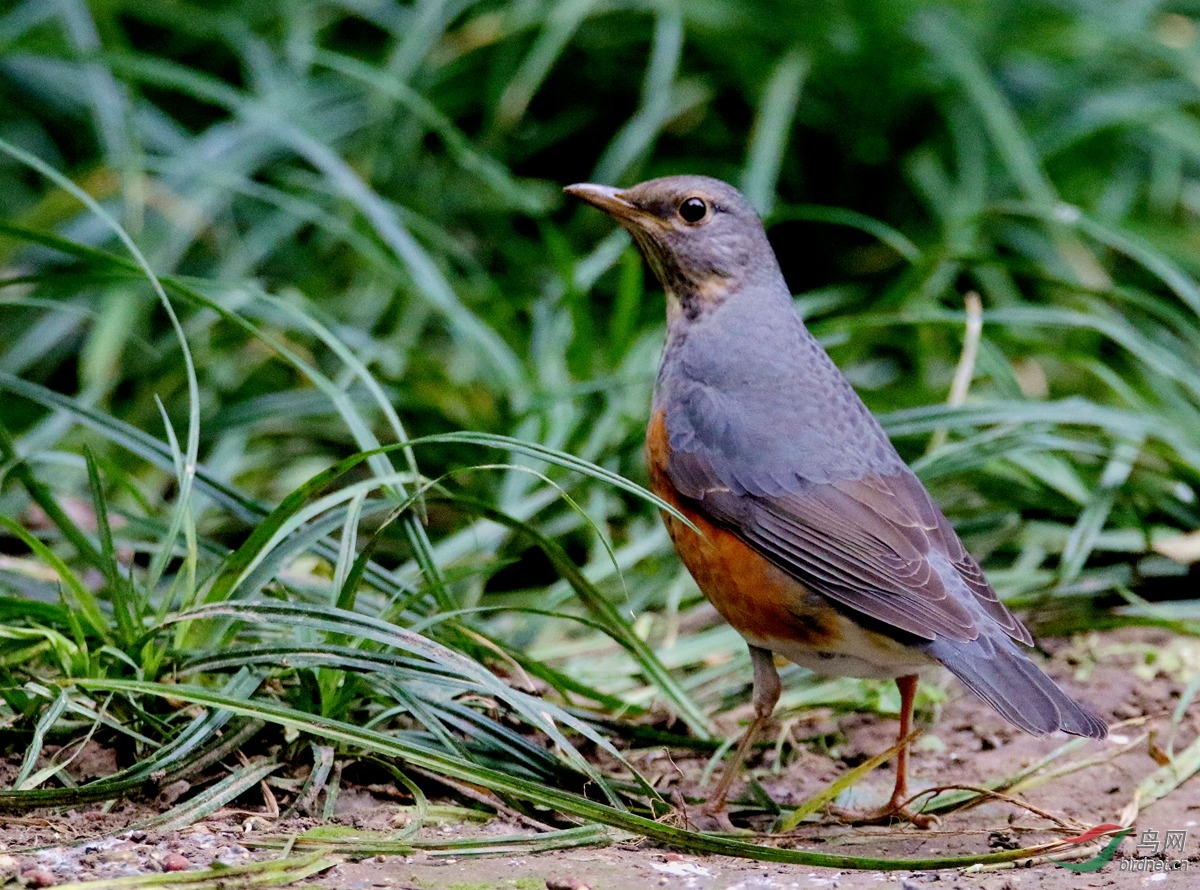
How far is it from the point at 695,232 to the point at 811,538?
1.34 metres

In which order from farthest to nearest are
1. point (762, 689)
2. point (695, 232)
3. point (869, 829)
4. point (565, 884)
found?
1. point (695, 232)
2. point (762, 689)
3. point (869, 829)
4. point (565, 884)

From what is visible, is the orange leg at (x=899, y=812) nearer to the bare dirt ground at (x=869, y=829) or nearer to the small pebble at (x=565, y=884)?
the bare dirt ground at (x=869, y=829)

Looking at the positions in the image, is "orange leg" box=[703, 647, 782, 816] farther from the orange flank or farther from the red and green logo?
the red and green logo

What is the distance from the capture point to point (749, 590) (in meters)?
3.90

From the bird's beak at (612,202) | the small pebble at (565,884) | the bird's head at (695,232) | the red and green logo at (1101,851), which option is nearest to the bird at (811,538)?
the bird's head at (695,232)

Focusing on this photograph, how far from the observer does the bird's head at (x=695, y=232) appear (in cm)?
477

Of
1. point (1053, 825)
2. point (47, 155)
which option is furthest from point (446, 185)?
point (1053, 825)

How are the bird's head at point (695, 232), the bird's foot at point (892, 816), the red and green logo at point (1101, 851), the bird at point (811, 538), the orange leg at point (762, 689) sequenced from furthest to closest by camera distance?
1. the bird's head at point (695, 232)
2. the orange leg at point (762, 689)
3. the bird's foot at point (892, 816)
4. the bird at point (811, 538)
5. the red and green logo at point (1101, 851)

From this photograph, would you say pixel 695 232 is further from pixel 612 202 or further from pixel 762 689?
pixel 762 689

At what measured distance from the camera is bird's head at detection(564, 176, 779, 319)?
4770 mm

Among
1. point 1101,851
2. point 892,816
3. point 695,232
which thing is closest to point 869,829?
point 892,816

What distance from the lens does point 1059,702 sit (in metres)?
3.47

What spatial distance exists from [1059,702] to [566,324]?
3394mm

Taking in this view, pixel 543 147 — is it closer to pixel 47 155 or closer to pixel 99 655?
pixel 47 155
